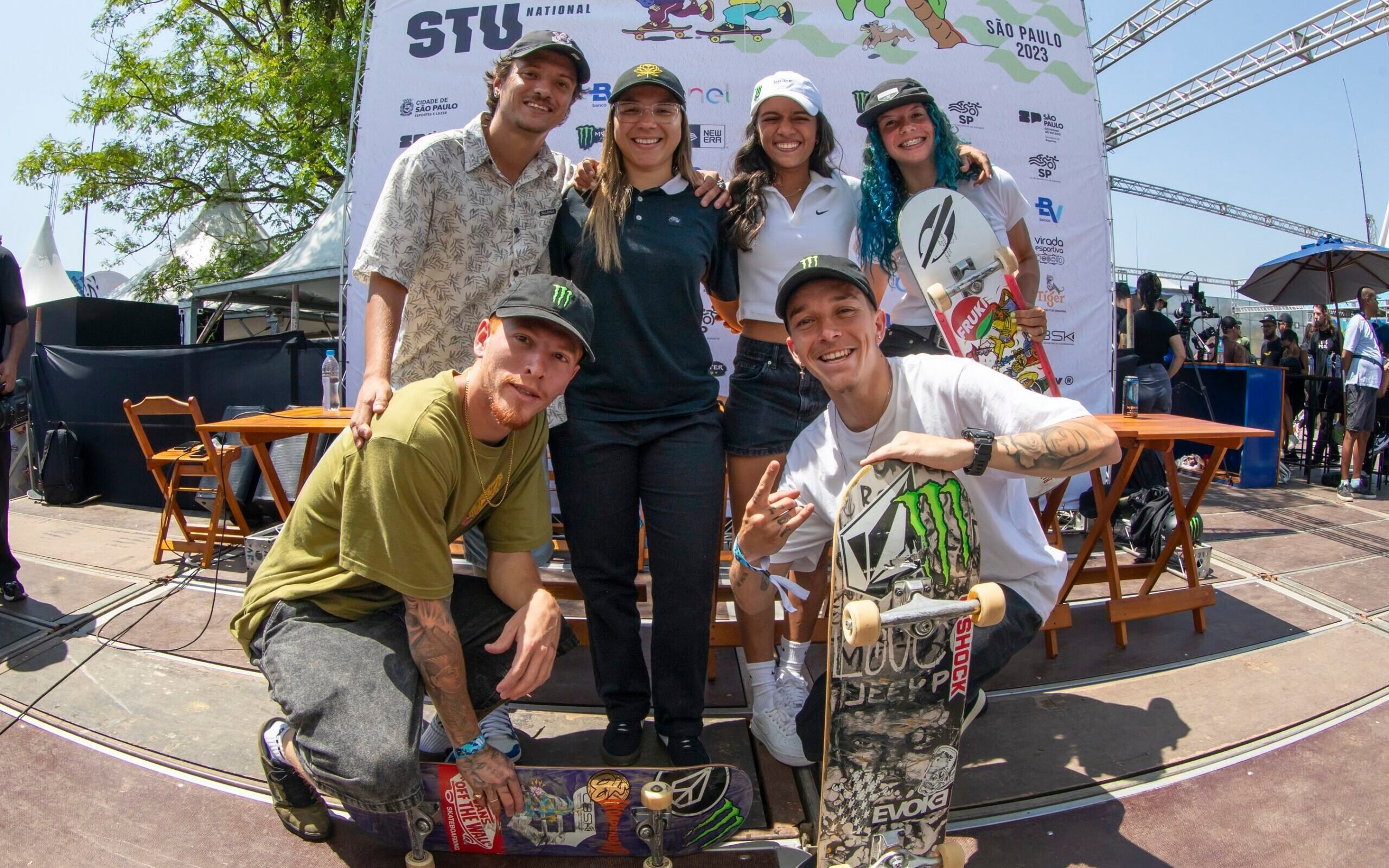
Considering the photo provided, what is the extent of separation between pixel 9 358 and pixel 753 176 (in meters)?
3.59

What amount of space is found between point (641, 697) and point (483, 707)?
44 cm

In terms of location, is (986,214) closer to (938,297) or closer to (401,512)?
(938,297)

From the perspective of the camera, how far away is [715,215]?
221 cm

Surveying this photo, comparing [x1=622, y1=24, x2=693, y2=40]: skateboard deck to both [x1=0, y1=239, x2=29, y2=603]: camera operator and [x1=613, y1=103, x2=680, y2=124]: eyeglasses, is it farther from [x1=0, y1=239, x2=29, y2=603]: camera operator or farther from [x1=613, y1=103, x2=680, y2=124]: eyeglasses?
[x1=0, y1=239, x2=29, y2=603]: camera operator

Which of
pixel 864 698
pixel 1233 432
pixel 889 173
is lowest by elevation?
pixel 864 698

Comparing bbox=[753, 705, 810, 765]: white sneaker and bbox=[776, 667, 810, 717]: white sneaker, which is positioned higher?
bbox=[776, 667, 810, 717]: white sneaker

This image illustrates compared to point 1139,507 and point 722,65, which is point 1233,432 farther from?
point 722,65

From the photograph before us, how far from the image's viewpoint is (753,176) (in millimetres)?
2254

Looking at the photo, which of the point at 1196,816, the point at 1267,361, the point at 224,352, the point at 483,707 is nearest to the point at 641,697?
the point at 483,707

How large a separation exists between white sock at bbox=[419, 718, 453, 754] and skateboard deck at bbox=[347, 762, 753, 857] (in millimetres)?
339

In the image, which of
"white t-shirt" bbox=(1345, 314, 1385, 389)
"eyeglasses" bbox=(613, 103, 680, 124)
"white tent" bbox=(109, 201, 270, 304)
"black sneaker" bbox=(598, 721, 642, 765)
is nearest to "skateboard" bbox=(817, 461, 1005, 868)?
"black sneaker" bbox=(598, 721, 642, 765)

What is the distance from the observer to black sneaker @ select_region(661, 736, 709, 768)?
2.05 metres

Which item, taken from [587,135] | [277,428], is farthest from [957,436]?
[587,135]

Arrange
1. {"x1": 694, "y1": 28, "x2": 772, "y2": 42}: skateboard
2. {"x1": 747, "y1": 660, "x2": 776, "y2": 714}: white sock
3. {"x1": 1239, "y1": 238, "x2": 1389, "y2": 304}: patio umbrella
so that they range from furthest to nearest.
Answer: {"x1": 1239, "y1": 238, "x2": 1389, "y2": 304}: patio umbrella
{"x1": 694, "y1": 28, "x2": 772, "y2": 42}: skateboard
{"x1": 747, "y1": 660, "x2": 776, "y2": 714}: white sock
